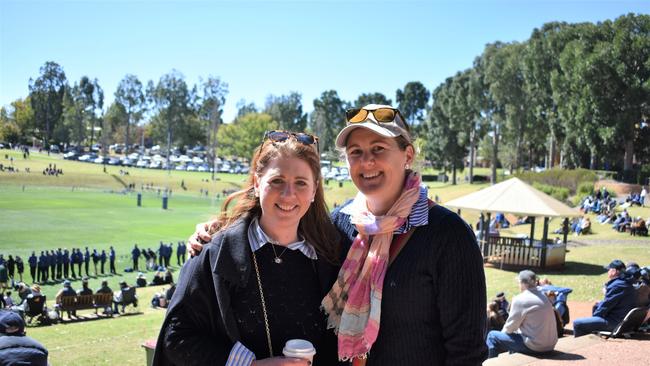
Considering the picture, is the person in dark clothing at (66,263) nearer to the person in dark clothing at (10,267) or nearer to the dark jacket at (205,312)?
the person in dark clothing at (10,267)

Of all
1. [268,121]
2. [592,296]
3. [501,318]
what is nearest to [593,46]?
[592,296]

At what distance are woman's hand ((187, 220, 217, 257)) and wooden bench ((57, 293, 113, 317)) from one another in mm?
14461

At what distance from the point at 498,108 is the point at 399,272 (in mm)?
55767

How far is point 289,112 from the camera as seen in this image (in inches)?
4218

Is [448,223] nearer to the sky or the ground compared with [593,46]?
nearer to the ground

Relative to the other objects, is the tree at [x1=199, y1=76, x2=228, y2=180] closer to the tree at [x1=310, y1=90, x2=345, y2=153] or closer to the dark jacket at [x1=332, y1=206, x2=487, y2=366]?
the tree at [x1=310, y1=90, x2=345, y2=153]

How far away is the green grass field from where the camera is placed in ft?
39.5

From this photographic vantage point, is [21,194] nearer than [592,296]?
No

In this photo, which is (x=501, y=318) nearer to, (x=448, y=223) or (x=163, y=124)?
(x=448, y=223)

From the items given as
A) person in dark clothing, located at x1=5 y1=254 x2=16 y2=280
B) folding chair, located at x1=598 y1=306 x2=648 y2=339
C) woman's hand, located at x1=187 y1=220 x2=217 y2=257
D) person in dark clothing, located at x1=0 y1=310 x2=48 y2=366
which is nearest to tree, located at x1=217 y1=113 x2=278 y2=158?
person in dark clothing, located at x1=5 y1=254 x2=16 y2=280

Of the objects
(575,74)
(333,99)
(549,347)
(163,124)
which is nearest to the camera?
(549,347)

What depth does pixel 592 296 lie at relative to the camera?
488 inches

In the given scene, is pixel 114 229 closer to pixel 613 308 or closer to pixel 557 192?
pixel 557 192

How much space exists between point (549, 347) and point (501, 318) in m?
1.78
